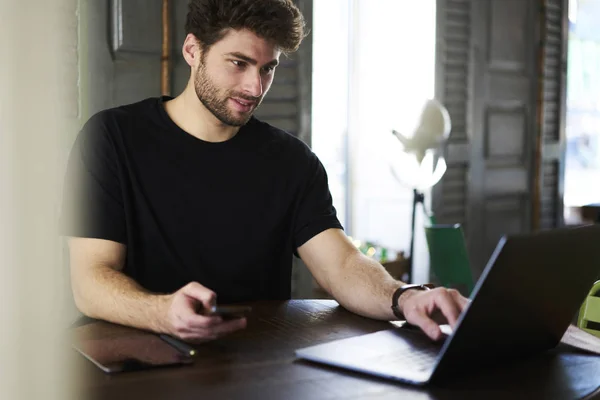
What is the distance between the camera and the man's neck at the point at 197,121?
1.92 m

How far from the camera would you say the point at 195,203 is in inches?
72.6

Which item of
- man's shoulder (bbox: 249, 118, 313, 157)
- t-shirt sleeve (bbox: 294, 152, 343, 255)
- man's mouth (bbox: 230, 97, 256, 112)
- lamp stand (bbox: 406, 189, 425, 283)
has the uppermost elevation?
man's mouth (bbox: 230, 97, 256, 112)

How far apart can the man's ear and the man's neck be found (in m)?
0.08

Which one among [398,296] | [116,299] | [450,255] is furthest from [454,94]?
[116,299]

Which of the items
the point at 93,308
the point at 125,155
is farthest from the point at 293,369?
the point at 125,155

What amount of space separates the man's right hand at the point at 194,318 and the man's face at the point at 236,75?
0.73m

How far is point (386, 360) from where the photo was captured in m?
1.15

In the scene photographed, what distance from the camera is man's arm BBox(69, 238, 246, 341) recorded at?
3.98ft

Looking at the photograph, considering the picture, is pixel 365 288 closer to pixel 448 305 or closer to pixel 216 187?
pixel 448 305

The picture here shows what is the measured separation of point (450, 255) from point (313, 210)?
3.05ft

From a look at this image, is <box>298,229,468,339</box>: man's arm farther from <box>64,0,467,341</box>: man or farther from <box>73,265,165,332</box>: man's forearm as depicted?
<box>73,265,165,332</box>: man's forearm

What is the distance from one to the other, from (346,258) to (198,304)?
632mm

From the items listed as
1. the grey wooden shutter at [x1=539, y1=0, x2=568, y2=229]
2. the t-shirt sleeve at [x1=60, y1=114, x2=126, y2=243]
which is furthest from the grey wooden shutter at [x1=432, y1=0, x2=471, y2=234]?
the t-shirt sleeve at [x1=60, y1=114, x2=126, y2=243]

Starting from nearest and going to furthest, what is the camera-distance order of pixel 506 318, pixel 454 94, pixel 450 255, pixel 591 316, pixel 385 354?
pixel 506 318, pixel 385 354, pixel 591 316, pixel 450 255, pixel 454 94
